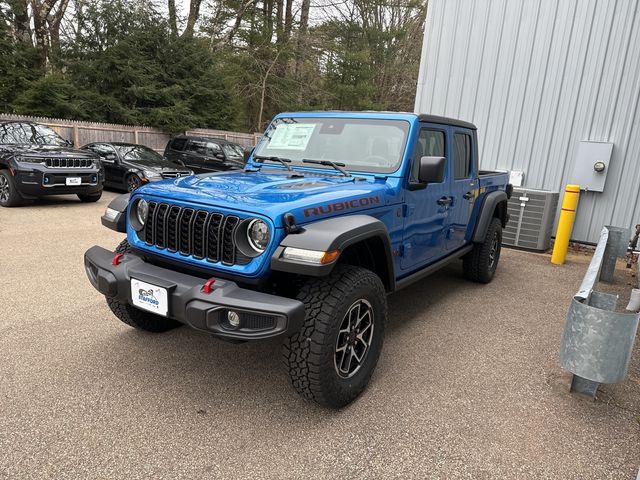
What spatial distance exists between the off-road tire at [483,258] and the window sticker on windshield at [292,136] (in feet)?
8.48

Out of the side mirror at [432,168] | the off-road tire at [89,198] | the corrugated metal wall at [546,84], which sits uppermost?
the corrugated metal wall at [546,84]

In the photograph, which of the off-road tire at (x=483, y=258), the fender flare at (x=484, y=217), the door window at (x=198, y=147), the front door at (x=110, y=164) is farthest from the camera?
the door window at (x=198, y=147)

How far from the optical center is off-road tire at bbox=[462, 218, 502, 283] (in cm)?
541

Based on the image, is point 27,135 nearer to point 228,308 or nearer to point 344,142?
point 344,142

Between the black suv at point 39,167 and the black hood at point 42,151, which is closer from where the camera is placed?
the black suv at point 39,167

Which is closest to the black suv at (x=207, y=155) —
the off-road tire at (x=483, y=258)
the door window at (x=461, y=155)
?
the off-road tire at (x=483, y=258)

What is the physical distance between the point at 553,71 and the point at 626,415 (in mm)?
6631

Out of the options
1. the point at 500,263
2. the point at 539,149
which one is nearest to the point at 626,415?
the point at 500,263

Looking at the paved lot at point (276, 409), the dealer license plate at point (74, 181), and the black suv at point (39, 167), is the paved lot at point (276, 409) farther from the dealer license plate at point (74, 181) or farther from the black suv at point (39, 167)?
the dealer license plate at point (74, 181)

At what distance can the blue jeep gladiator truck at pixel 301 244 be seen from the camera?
2.45 meters

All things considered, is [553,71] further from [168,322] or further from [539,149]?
[168,322]

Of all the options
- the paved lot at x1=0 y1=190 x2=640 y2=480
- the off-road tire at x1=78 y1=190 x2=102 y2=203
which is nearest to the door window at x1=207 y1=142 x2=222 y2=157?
the off-road tire at x1=78 y1=190 x2=102 y2=203

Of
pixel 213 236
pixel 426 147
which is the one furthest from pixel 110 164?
pixel 213 236

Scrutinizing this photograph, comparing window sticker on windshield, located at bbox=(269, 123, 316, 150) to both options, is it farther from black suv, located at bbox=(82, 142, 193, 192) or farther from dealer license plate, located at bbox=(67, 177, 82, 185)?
black suv, located at bbox=(82, 142, 193, 192)
